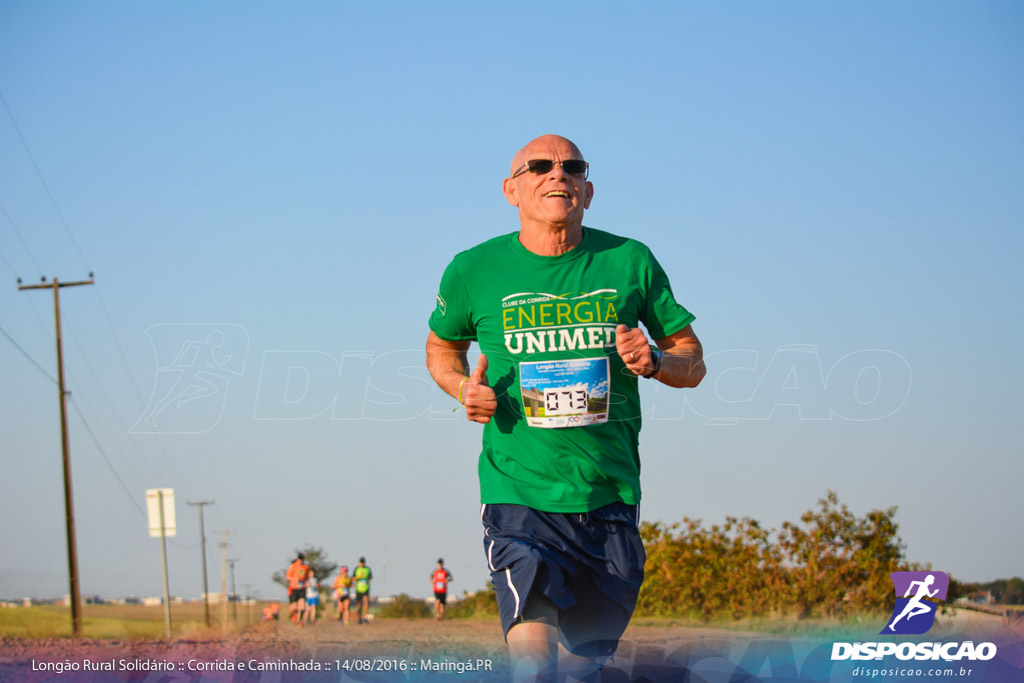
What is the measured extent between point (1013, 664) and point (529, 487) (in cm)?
217

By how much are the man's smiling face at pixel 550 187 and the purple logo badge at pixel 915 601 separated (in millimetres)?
2172

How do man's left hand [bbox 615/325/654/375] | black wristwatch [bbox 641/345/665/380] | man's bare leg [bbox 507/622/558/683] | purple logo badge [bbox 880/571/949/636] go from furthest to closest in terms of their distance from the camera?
purple logo badge [bbox 880/571/949/636] → black wristwatch [bbox 641/345/665/380] → man's left hand [bbox 615/325/654/375] → man's bare leg [bbox 507/622/558/683]

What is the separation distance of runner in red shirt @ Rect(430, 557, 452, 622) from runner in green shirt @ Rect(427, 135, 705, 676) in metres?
17.5

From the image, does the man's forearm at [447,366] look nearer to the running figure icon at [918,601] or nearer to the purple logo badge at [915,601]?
the purple logo badge at [915,601]

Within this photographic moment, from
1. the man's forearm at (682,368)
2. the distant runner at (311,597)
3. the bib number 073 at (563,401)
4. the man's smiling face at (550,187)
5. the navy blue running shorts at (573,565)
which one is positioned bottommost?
the distant runner at (311,597)

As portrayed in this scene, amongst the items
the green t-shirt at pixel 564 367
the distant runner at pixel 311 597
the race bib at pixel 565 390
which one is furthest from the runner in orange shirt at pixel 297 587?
the race bib at pixel 565 390

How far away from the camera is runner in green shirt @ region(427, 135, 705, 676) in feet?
14.5

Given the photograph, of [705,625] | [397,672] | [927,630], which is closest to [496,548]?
[397,672]

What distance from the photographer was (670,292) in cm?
484

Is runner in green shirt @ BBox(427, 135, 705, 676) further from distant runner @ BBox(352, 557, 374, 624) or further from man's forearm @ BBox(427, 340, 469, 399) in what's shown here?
distant runner @ BBox(352, 557, 374, 624)

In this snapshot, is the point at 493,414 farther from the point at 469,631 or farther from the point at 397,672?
the point at 469,631

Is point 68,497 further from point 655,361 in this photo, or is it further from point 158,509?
point 655,361

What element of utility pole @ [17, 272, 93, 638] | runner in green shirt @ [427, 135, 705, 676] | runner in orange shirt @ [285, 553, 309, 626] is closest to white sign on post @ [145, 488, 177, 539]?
runner in orange shirt @ [285, 553, 309, 626]

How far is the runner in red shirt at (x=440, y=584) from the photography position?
2170 cm
